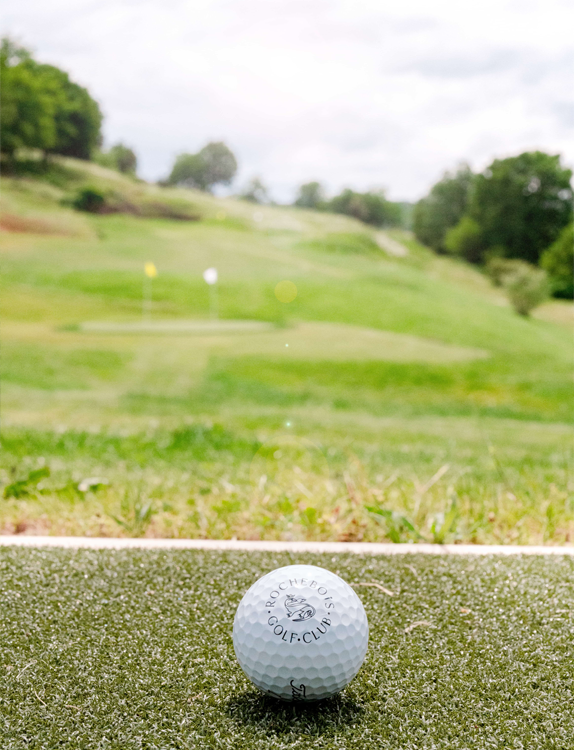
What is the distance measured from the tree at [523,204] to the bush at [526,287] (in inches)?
12.8

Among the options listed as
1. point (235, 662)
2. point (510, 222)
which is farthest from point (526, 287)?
point (235, 662)

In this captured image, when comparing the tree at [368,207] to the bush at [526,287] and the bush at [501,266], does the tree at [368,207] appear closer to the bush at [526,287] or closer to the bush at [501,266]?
the bush at [501,266]

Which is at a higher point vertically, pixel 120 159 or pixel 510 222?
pixel 120 159

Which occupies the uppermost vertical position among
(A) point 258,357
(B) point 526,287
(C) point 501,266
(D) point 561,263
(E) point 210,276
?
(D) point 561,263

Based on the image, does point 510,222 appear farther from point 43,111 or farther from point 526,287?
point 43,111

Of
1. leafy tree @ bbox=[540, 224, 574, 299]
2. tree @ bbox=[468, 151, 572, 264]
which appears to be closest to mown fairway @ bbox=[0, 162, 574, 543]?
leafy tree @ bbox=[540, 224, 574, 299]

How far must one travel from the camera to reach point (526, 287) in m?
13.8

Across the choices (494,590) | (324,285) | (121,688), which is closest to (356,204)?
(324,285)

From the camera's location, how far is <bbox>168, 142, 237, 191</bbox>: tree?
38.2 feet

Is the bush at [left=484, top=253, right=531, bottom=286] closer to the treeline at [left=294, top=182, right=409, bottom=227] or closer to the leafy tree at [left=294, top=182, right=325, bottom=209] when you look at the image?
the treeline at [left=294, top=182, right=409, bottom=227]

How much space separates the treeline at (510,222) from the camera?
44.5 feet

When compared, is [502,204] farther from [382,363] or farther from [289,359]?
[289,359]

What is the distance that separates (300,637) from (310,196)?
11.4 metres

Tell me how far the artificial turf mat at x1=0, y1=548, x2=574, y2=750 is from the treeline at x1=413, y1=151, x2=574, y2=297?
37.8 feet
